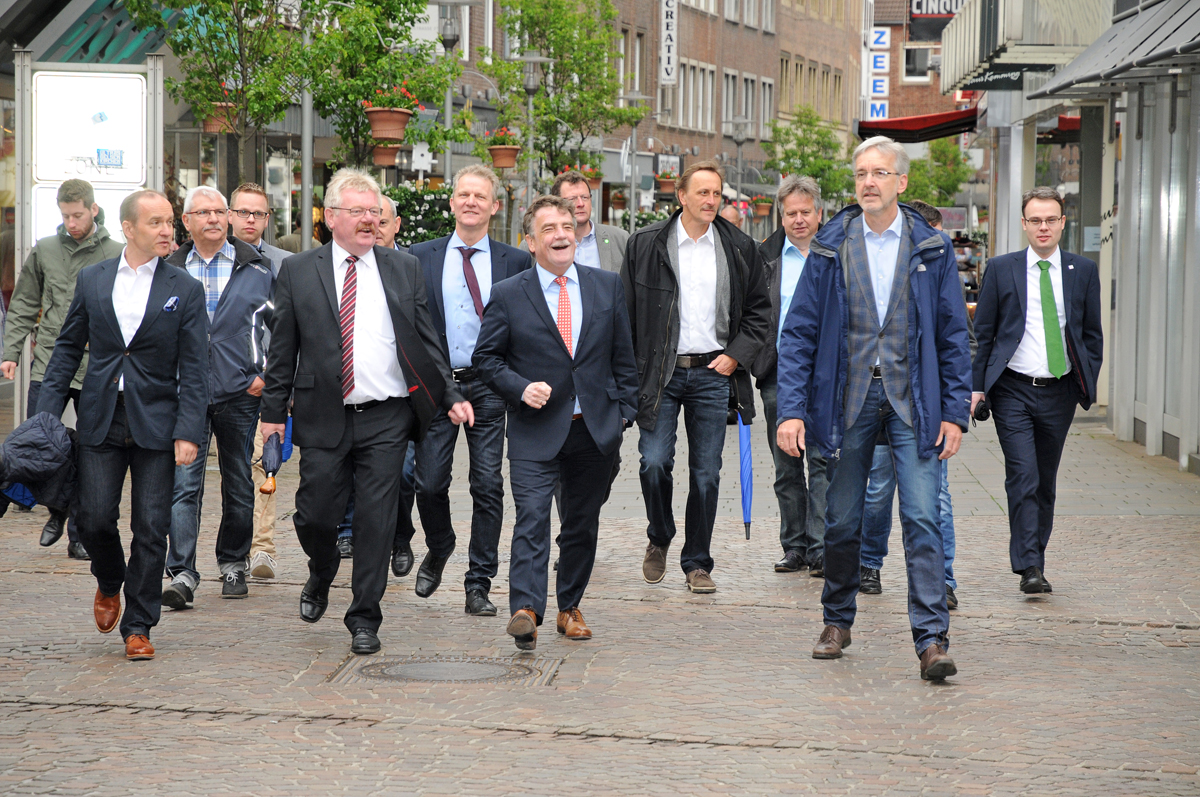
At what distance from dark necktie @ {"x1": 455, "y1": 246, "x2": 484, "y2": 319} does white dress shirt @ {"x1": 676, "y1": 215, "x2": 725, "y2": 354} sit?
3.22ft

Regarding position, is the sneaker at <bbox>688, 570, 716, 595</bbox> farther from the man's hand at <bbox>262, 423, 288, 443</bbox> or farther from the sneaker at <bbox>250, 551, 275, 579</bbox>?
the man's hand at <bbox>262, 423, 288, 443</bbox>

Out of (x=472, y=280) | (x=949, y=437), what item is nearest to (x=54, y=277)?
(x=472, y=280)

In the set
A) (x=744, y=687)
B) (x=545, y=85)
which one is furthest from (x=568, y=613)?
(x=545, y=85)

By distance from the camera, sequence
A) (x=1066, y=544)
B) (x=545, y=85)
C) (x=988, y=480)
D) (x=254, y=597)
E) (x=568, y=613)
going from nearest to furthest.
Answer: (x=568, y=613) → (x=254, y=597) → (x=1066, y=544) → (x=988, y=480) → (x=545, y=85)

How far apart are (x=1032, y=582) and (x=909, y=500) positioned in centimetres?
196

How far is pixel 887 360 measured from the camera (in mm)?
6582

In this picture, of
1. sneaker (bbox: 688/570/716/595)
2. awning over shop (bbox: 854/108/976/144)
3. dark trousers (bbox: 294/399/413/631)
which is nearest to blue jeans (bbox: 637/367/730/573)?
sneaker (bbox: 688/570/716/595)

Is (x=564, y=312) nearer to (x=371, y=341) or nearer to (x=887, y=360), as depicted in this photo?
(x=371, y=341)

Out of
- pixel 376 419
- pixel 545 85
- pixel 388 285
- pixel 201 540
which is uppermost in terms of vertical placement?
Answer: pixel 545 85

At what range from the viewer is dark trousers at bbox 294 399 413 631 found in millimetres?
6922

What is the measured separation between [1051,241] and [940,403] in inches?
86.0

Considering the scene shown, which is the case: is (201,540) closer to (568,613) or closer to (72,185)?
(72,185)

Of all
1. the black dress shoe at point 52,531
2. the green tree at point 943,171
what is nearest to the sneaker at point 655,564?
the black dress shoe at point 52,531

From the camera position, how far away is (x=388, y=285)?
6961 millimetres
